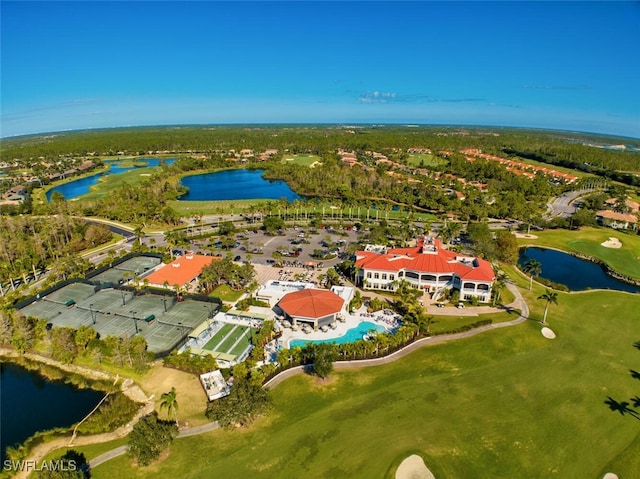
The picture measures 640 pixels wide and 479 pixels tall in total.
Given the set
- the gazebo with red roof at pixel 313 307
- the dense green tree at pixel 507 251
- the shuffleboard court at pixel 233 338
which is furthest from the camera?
the dense green tree at pixel 507 251

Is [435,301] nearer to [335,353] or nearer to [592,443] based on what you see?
[335,353]

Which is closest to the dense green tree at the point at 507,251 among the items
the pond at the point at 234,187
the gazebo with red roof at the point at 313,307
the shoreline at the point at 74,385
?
the gazebo with red roof at the point at 313,307

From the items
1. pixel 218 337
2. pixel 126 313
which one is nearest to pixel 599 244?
pixel 218 337

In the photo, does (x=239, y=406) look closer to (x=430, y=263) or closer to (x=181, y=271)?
(x=181, y=271)

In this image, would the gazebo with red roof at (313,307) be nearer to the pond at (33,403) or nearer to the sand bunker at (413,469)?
the sand bunker at (413,469)

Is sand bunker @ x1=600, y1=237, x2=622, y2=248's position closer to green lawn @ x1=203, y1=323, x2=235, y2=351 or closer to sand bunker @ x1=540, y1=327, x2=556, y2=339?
sand bunker @ x1=540, y1=327, x2=556, y2=339

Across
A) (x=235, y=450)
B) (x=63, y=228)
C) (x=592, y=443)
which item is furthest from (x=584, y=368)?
(x=63, y=228)

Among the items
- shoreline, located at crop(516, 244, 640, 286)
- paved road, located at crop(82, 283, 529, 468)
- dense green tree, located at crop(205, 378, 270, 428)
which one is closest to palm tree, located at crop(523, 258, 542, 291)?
shoreline, located at crop(516, 244, 640, 286)

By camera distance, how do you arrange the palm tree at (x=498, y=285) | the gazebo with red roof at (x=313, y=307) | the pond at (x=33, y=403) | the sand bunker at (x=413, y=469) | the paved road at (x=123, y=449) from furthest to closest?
the palm tree at (x=498, y=285), the gazebo with red roof at (x=313, y=307), the pond at (x=33, y=403), the paved road at (x=123, y=449), the sand bunker at (x=413, y=469)
